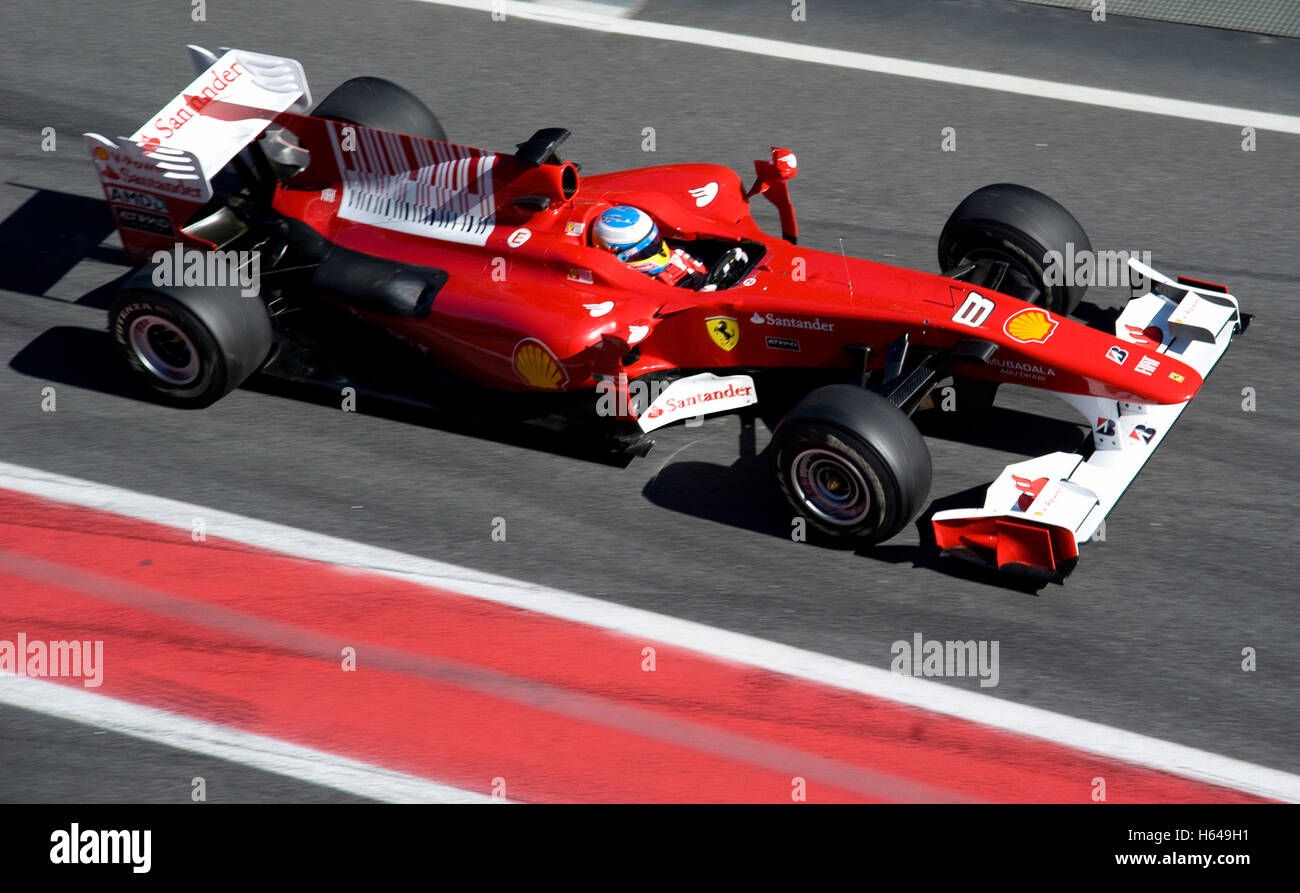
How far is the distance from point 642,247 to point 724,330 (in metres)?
0.61

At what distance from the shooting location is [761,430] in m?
7.52

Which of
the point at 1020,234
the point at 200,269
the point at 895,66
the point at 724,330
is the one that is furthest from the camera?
the point at 895,66

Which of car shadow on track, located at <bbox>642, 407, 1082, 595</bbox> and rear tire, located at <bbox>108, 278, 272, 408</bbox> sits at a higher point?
rear tire, located at <bbox>108, 278, 272, 408</bbox>

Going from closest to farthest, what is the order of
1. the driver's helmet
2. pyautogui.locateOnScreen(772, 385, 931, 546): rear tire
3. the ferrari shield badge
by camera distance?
pyautogui.locateOnScreen(772, 385, 931, 546): rear tire < the ferrari shield badge < the driver's helmet

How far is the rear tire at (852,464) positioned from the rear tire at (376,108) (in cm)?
332

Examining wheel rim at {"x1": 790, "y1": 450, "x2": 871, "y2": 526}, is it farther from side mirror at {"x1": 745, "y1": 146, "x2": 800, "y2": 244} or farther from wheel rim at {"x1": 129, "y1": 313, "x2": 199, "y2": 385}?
wheel rim at {"x1": 129, "y1": 313, "x2": 199, "y2": 385}

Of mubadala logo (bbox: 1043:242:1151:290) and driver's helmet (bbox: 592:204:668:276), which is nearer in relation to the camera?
driver's helmet (bbox: 592:204:668:276)

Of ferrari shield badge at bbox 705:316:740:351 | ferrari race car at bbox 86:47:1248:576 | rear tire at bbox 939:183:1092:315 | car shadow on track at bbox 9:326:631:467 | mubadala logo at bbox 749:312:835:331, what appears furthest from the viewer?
rear tire at bbox 939:183:1092:315

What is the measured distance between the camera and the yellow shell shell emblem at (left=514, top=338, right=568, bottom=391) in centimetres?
711

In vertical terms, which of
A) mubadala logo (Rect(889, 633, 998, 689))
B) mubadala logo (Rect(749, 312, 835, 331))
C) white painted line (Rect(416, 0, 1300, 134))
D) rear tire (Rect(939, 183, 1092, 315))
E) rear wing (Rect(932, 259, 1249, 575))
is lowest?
mubadala logo (Rect(889, 633, 998, 689))

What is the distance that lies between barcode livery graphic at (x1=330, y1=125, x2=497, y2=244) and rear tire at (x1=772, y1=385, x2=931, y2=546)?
2035 millimetres

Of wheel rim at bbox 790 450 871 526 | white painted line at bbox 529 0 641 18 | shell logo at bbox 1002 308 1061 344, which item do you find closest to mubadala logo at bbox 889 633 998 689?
wheel rim at bbox 790 450 871 526

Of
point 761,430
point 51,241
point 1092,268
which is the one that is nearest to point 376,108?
point 51,241

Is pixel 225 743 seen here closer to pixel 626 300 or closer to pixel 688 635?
pixel 688 635
